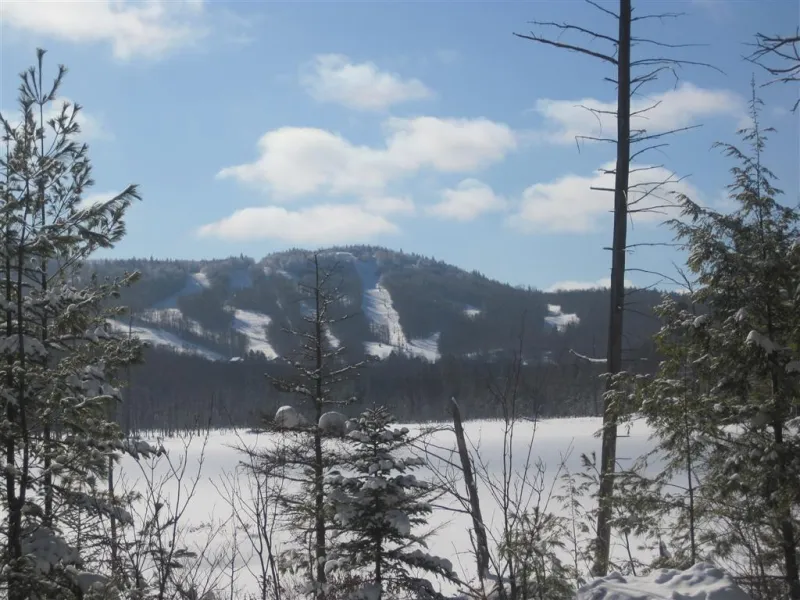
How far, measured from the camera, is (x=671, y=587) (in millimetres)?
4543

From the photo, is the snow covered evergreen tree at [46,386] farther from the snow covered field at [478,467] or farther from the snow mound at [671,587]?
the snow covered field at [478,467]

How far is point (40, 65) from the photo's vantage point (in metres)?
6.55

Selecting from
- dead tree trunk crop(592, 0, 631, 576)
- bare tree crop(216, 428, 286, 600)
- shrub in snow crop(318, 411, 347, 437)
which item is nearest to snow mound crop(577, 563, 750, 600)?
bare tree crop(216, 428, 286, 600)

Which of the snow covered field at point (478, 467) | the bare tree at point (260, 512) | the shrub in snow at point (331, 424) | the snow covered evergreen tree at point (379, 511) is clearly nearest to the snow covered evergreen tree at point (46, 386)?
the bare tree at point (260, 512)

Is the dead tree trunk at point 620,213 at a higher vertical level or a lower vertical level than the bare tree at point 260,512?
higher

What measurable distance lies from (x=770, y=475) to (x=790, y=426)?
0.53m

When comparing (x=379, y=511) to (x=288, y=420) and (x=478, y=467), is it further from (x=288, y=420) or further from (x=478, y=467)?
(x=478, y=467)

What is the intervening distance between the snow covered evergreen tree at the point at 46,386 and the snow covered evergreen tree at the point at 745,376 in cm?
503

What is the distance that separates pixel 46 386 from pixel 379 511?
441cm

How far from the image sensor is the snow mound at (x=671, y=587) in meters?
4.35

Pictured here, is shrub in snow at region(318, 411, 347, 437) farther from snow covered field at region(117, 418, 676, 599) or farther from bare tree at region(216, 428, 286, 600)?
snow covered field at region(117, 418, 676, 599)

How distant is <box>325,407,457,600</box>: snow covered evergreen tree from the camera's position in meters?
8.67

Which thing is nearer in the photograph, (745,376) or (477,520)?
(477,520)

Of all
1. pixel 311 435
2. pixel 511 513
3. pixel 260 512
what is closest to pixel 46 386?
pixel 260 512
